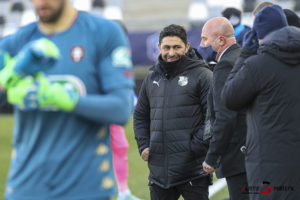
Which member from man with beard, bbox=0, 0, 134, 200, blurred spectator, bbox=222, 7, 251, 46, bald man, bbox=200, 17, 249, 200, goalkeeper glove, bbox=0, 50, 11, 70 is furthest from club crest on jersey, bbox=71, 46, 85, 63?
blurred spectator, bbox=222, 7, 251, 46

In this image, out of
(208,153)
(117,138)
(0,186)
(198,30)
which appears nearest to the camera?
(208,153)

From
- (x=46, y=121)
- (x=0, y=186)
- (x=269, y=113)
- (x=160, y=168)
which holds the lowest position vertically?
(x=0, y=186)

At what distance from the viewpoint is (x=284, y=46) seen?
3.57m

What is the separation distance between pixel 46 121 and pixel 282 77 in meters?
1.56

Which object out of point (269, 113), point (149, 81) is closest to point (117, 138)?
point (149, 81)

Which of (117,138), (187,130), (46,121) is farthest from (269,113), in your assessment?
(117,138)

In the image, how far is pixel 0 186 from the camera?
8242 millimetres

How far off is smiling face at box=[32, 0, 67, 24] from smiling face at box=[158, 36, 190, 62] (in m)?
2.21

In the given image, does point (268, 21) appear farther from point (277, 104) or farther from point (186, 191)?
point (186, 191)

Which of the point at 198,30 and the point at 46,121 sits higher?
the point at 46,121

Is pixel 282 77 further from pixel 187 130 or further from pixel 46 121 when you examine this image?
pixel 46 121

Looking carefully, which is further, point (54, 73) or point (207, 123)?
point (207, 123)

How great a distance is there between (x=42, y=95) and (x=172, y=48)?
2.51 metres

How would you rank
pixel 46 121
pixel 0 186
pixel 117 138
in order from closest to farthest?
1. pixel 46 121
2. pixel 117 138
3. pixel 0 186
